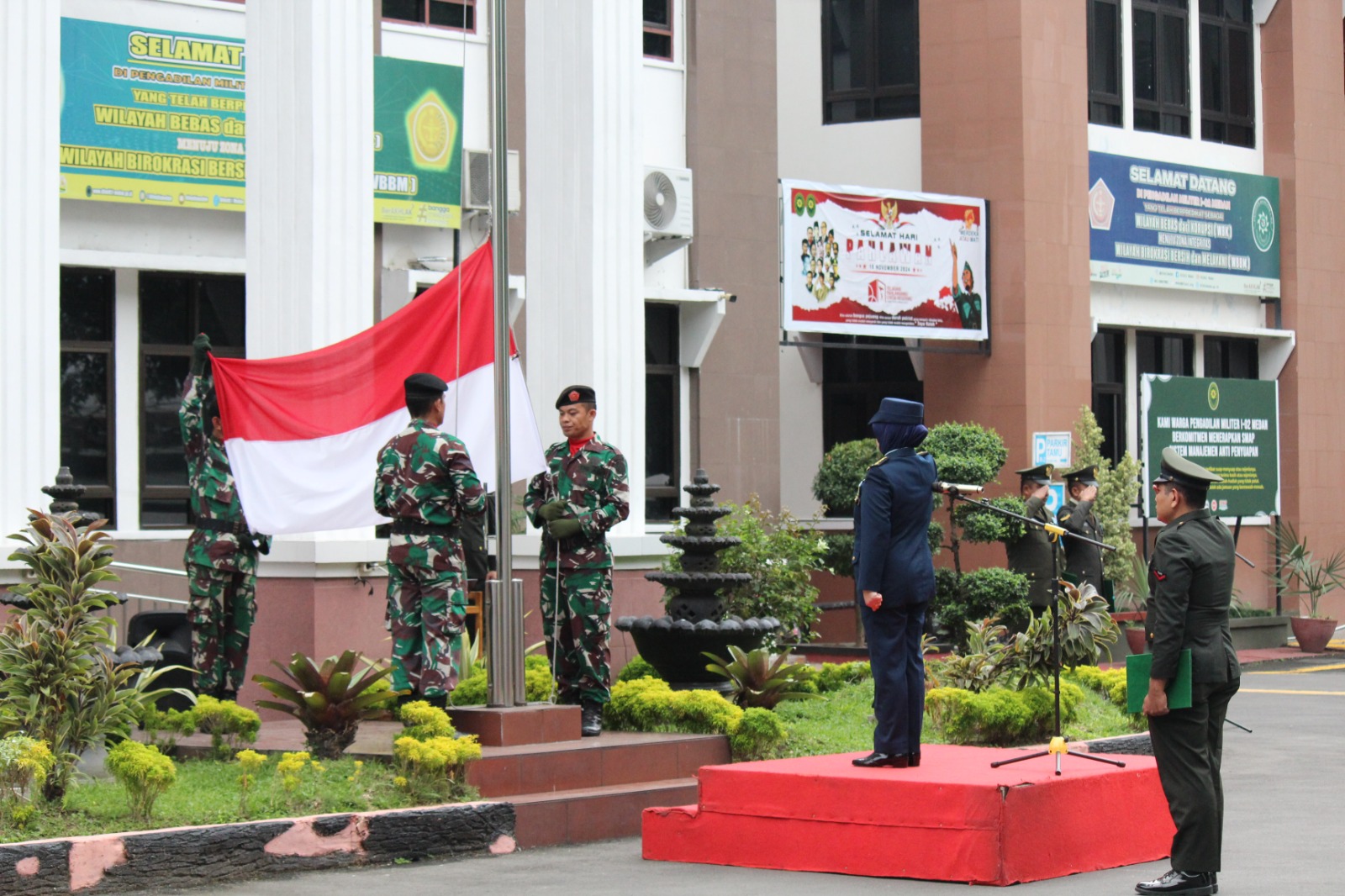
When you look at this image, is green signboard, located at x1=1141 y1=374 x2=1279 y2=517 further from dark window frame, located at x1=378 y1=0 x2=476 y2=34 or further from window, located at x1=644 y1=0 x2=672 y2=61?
dark window frame, located at x1=378 y1=0 x2=476 y2=34

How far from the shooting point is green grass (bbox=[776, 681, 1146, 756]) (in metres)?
11.6

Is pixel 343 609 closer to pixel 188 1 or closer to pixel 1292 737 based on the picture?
pixel 188 1

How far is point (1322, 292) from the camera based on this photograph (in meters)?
27.8

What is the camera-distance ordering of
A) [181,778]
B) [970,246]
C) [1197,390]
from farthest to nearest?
[1197,390]
[970,246]
[181,778]

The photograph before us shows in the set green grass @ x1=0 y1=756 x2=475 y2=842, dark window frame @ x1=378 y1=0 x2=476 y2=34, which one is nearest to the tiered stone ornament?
green grass @ x1=0 y1=756 x2=475 y2=842

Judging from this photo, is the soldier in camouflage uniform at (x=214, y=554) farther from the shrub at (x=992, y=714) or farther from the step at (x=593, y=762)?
the shrub at (x=992, y=714)

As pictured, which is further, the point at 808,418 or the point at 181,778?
the point at 808,418

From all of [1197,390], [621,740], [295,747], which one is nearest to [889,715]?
[621,740]

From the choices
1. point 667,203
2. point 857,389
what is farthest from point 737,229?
point 857,389

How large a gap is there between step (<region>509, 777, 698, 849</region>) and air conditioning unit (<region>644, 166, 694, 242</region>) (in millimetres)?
9740

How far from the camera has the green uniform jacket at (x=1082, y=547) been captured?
1797 cm

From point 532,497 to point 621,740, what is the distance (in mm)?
1560

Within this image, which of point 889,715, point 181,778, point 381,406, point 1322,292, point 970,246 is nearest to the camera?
point 889,715

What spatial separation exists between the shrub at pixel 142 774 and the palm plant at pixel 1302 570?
65.8 feet
